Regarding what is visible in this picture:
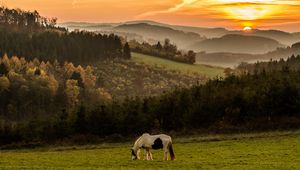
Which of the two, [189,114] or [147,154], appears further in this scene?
[189,114]

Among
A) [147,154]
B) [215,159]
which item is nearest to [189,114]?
[215,159]

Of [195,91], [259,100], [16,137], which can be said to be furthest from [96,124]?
[259,100]

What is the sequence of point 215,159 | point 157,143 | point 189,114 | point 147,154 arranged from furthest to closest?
point 189,114, point 147,154, point 215,159, point 157,143

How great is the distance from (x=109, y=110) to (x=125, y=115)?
3431 mm

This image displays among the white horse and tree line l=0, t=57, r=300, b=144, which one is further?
tree line l=0, t=57, r=300, b=144

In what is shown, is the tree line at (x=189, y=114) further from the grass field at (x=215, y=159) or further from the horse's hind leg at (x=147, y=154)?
the horse's hind leg at (x=147, y=154)

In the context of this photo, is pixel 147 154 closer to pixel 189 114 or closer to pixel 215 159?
pixel 215 159

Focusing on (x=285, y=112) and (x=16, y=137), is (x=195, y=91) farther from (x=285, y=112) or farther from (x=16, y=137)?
(x=16, y=137)

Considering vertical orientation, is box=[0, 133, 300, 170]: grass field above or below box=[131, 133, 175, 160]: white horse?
below

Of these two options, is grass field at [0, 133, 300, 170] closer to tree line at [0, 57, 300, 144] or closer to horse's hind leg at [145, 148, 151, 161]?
horse's hind leg at [145, 148, 151, 161]

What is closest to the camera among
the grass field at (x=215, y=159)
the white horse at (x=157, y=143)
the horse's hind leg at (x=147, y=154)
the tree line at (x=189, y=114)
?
the grass field at (x=215, y=159)

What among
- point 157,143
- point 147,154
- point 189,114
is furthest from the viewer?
point 189,114

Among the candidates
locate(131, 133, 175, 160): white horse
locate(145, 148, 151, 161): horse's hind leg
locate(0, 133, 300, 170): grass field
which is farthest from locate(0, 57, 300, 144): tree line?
locate(131, 133, 175, 160): white horse

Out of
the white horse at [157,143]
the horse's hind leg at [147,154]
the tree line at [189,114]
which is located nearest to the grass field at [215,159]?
the horse's hind leg at [147,154]
